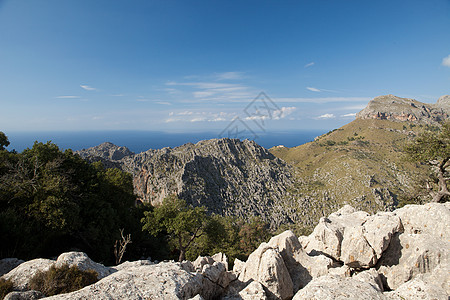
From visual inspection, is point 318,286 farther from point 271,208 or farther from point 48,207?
point 271,208

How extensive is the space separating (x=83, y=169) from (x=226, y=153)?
166 metres

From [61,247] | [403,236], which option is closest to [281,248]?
[403,236]

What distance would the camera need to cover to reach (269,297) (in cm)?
1040

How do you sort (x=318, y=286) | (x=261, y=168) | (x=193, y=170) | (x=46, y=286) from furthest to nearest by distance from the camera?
1. (x=261, y=168)
2. (x=193, y=170)
3. (x=46, y=286)
4. (x=318, y=286)

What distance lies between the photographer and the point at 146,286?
25.9 ft

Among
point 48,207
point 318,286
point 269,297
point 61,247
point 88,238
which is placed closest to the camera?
point 318,286

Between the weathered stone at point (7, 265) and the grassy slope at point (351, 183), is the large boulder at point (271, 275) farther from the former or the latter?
the grassy slope at point (351, 183)

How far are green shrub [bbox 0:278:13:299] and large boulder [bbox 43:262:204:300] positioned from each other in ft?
12.9

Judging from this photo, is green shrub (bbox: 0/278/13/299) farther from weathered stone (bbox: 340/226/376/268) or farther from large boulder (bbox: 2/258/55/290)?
weathered stone (bbox: 340/226/376/268)

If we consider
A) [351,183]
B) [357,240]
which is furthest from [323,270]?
[351,183]

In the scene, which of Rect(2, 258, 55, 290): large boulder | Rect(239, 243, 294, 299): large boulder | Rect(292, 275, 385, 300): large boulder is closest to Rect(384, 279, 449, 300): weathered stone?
Rect(292, 275, 385, 300): large boulder

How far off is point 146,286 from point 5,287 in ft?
23.1

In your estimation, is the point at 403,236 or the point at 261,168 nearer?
the point at 403,236

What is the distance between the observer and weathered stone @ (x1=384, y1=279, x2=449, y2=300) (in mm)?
7702
